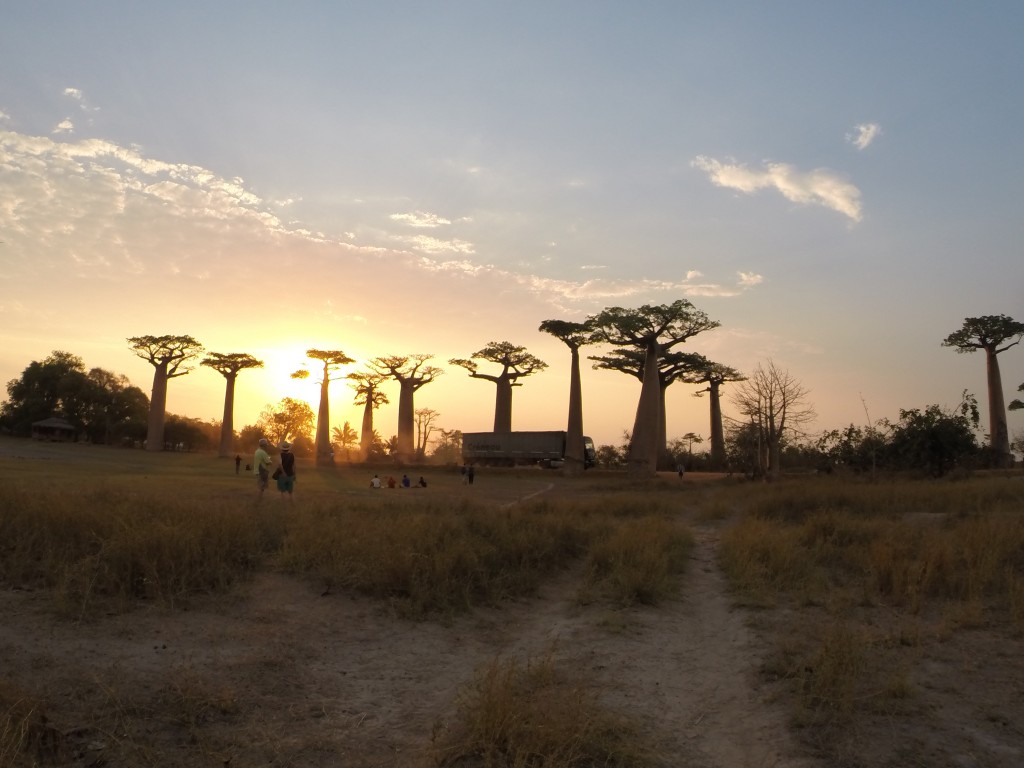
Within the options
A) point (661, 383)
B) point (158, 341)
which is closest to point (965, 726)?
point (661, 383)

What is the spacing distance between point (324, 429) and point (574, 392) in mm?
20275

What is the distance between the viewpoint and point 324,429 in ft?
171

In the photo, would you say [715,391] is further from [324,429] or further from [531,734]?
[531,734]

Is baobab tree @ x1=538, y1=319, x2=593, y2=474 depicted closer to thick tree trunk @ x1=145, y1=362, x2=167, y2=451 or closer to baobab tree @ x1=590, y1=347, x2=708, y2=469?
baobab tree @ x1=590, y1=347, x2=708, y2=469

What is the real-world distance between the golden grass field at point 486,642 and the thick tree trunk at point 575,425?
2943cm

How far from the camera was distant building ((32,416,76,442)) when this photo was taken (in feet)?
177

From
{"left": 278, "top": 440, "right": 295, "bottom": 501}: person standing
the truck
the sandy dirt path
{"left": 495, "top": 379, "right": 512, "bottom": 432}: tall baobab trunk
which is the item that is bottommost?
the sandy dirt path

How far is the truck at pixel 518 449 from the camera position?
4566cm

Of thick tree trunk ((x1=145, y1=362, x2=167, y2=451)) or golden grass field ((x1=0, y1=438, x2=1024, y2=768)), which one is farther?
thick tree trunk ((x1=145, y1=362, x2=167, y2=451))

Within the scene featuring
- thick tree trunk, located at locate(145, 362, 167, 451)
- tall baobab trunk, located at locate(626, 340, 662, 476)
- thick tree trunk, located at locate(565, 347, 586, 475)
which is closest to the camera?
tall baobab trunk, located at locate(626, 340, 662, 476)

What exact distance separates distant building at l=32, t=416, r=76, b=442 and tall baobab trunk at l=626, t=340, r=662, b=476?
4394 cm

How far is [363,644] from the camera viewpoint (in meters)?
6.08

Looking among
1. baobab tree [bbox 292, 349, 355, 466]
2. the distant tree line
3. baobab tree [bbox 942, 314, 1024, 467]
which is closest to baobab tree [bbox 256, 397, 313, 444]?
the distant tree line

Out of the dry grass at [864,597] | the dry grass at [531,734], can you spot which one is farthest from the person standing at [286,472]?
the dry grass at [531,734]
